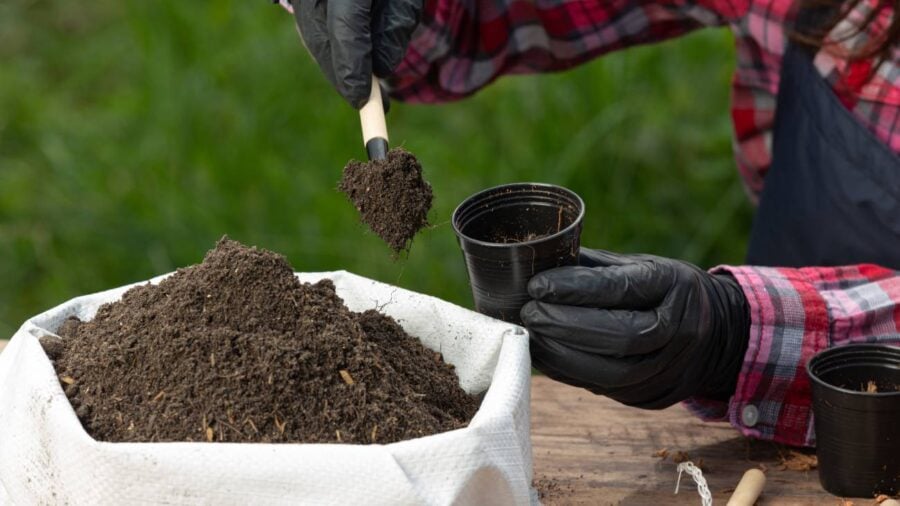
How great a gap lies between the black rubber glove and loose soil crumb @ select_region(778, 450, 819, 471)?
0.85 metres

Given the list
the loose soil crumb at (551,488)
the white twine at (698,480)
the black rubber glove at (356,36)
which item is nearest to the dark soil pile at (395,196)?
the black rubber glove at (356,36)

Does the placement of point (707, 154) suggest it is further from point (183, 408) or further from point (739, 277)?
point (183, 408)

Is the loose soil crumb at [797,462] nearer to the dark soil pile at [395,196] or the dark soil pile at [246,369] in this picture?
the dark soil pile at [246,369]

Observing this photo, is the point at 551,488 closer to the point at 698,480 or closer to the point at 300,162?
the point at 698,480

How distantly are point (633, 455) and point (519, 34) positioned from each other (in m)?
1.16

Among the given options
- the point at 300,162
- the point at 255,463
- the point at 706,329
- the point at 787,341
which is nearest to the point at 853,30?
the point at 787,341

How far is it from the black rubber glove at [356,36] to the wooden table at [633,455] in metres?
0.61

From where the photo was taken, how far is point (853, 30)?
2.02 m

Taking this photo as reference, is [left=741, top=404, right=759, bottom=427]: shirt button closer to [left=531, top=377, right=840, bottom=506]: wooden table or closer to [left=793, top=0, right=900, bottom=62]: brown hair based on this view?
[left=531, top=377, right=840, bottom=506]: wooden table

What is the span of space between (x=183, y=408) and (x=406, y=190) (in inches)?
17.7

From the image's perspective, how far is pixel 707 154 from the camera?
127 inches

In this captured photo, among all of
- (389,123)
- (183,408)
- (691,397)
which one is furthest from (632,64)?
(183,408)

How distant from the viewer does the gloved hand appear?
4.72ft

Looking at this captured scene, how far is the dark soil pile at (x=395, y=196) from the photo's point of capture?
150 centimetres
